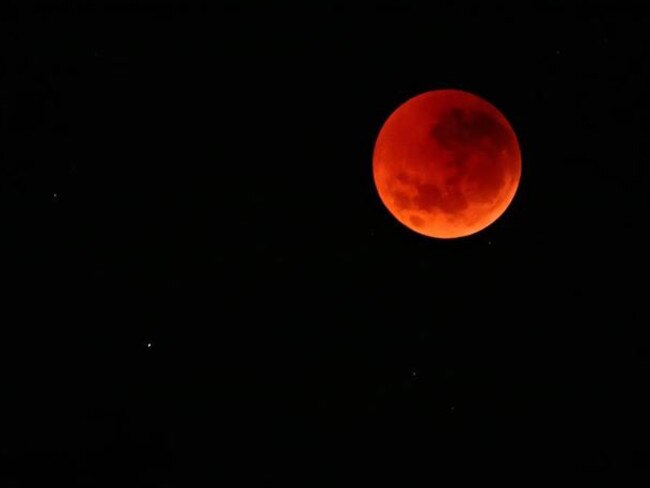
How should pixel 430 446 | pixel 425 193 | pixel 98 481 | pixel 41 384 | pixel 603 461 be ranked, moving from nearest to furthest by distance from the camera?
1. pixel 425 193
2. pixel 98 481
3. pixel 41 384
4. pixel 603 461
5. pixel 430 446

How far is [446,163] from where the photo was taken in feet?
19.6

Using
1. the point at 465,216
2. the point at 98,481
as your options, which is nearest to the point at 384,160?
the point at 465,216

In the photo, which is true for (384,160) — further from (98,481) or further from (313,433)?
(313,433)

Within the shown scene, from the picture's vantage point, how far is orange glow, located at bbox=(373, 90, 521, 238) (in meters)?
6.02

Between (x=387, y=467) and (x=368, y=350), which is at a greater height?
(x=368, y=350)

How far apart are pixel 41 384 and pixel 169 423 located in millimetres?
2246

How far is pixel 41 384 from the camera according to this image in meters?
11.2

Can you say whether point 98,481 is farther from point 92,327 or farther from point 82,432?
point 92,327

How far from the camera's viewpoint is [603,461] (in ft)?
40.2

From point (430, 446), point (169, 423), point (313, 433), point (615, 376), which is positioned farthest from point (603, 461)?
point (169, 423)

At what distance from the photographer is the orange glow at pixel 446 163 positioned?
602 cm

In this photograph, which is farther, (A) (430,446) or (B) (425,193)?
(A) (430,446)

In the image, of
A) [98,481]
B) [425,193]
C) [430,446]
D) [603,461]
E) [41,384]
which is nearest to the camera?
[425,193]

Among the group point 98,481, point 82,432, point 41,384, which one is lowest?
point 98,481
